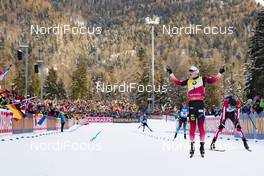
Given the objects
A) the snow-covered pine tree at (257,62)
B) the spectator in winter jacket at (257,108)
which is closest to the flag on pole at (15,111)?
the spectator in winter jacket at (257,108)

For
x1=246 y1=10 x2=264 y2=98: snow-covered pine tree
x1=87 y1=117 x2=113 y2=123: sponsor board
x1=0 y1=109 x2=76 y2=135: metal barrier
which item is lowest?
x1=87 y1=117 x2=113 y2=123: sponsor board

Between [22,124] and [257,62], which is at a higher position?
[257,62]

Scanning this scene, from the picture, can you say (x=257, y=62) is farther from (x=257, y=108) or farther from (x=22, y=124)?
(x=257, y=108)

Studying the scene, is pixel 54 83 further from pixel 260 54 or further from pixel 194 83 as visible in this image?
pixel 194 83

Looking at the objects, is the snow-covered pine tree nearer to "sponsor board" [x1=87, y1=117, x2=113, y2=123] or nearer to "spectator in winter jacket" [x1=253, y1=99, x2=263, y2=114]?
"spectator in winter jacket" [x1=253, y1=99, x2=263, y2=114]

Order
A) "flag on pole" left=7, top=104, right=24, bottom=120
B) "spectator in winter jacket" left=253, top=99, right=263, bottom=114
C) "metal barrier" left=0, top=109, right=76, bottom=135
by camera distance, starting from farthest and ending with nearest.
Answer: "metal barrier" left=0, top=109, right=76, bottom=135 → "flag on pole" left=7, top=104, right=24, bottom=120 → "spectator in winter jacket" left=253, top=99, right=263, bottom=114

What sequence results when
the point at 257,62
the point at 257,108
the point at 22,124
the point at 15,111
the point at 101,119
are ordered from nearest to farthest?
the point at 257,108 < the point at 15,111 < the point at 22,124 < the point at 257,62 < the point at 101,119

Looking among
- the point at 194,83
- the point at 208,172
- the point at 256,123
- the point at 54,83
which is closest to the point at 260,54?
the point at 256,123

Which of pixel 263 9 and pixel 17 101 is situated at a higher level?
pixel 263 9

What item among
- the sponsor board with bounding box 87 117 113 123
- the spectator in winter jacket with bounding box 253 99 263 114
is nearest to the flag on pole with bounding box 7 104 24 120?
the spectator in winter jacket with bounding box 253 99 263 114

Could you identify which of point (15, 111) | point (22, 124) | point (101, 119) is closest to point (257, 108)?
point (15, 111)

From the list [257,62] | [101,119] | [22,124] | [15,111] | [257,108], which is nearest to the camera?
[257,108]

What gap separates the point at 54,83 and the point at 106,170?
146211mm

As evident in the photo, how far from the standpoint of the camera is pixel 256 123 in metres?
20.3
